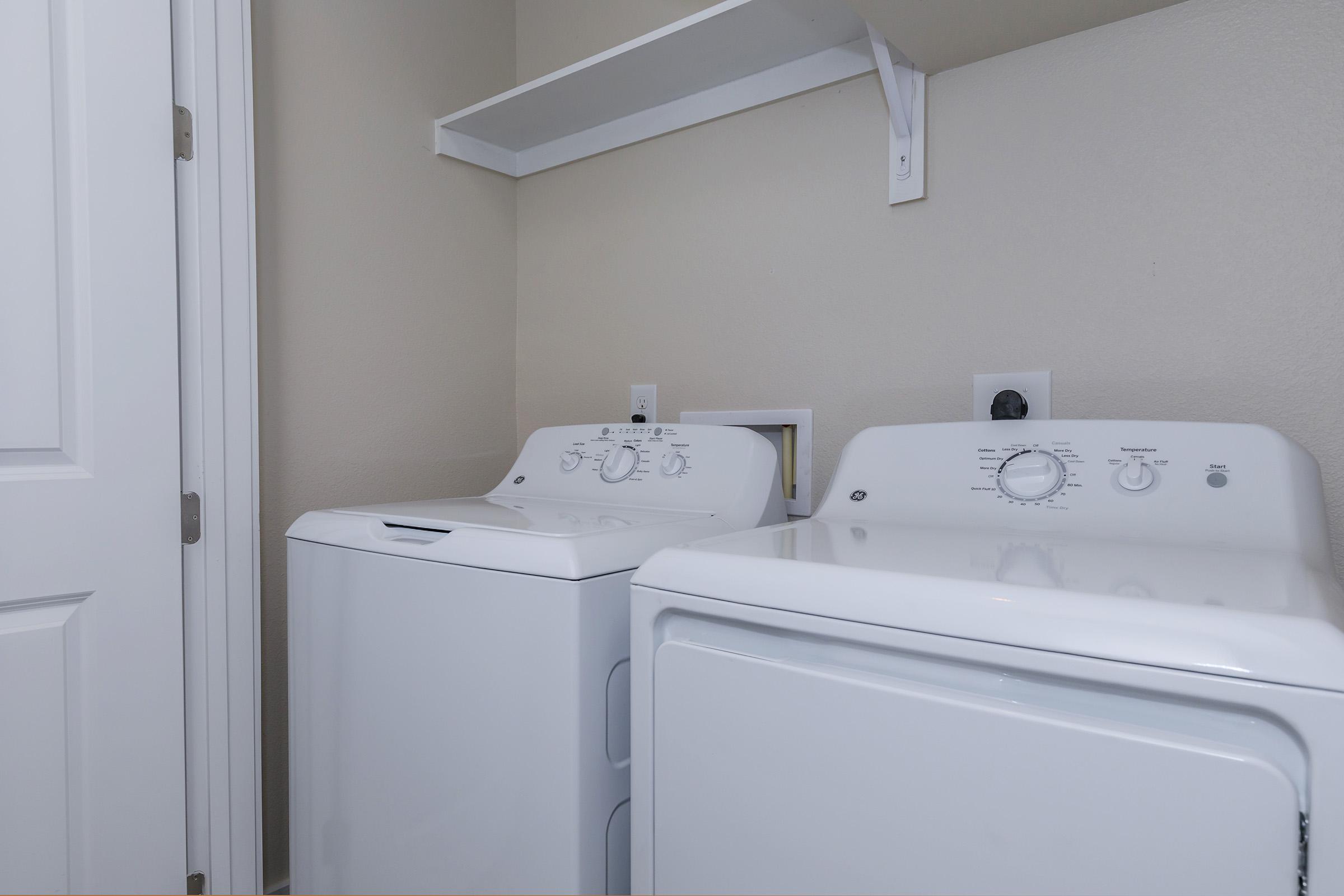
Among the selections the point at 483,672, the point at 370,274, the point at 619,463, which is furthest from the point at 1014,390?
the point at 370,274

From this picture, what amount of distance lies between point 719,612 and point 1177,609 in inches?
14.1

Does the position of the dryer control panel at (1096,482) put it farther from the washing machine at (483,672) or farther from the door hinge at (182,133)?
the door hinge at (182,133)

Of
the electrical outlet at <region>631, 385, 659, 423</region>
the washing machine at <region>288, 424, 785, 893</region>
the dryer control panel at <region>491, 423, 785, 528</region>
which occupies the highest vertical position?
the electrical outlet at <region>631, 385, 659, 423</region>

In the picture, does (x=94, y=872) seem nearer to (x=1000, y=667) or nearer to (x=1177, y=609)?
(x=1000, y=667)

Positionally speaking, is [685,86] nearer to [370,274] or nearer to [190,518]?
[370,274]

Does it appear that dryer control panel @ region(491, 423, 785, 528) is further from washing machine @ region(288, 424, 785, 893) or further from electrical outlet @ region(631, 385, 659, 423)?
electrical outlet @ region(631, 385, 659, 423)

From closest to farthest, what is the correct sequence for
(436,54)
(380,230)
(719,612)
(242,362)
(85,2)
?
(719,612) < (85,2) < (242,362) < (380,230) < (436,54)

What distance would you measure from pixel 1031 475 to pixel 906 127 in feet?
1.99

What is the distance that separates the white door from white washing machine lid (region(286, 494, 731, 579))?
268 mm

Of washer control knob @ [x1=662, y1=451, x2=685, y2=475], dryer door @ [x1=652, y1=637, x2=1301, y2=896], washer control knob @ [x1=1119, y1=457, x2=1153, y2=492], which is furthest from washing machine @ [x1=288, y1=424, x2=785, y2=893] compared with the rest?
washer control knob @ [x1=1119, y1=457, x2=1153, y2=492]

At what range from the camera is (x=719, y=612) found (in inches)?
28.4

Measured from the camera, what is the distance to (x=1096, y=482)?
92cm

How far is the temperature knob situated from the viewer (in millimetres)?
949

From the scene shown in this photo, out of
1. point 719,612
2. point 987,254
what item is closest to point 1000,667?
point 719,612
